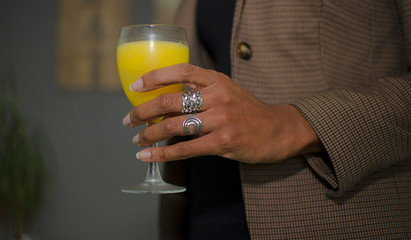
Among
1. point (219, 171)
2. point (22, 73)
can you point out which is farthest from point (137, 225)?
point (219, 171)

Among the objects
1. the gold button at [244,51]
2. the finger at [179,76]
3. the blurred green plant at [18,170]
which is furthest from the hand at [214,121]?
the blurred green plant at [18,170]

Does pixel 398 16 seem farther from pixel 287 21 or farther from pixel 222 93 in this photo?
pixel 222 93

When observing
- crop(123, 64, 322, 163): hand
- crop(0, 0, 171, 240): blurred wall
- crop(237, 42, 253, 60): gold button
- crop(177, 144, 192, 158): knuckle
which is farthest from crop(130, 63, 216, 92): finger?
crop(0, 0, 171, 240): blurred wall

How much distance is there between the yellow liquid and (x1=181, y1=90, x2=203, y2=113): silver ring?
0.09m

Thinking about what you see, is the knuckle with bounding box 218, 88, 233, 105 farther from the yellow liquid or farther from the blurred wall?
the blurred wall

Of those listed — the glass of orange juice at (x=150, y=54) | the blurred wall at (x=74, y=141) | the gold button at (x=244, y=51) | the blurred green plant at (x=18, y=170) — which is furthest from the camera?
the blurred wall at (x=74, y=141)

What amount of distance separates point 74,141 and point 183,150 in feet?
8.68

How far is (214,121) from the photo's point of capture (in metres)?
0.51

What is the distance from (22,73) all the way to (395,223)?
3.16 meters

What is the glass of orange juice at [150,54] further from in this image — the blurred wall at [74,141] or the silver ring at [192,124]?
the blurred wall at [74,141]

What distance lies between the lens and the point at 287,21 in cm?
72

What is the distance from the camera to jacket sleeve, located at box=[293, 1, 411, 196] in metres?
0.59

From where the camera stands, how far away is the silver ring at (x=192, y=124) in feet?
1.66

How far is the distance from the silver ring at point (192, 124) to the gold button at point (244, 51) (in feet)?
0.89
